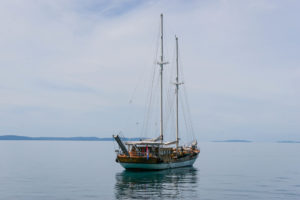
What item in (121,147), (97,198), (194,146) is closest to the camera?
(97,198)

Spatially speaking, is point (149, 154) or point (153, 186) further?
point (149, 154)

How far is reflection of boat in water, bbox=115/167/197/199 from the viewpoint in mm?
37250

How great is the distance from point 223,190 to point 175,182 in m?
8.32

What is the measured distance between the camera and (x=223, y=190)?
41.0 metres

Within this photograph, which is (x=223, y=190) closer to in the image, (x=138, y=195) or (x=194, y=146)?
(x=138, y=195)

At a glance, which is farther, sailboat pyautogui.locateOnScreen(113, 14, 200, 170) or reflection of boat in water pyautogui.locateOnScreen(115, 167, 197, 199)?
sailboat pyautogui.locateOnScreen(113, 14, 200, 170)

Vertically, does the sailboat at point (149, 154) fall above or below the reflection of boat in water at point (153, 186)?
above

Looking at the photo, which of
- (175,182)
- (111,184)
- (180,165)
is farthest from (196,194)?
(180,165)

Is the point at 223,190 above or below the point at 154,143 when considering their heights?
below

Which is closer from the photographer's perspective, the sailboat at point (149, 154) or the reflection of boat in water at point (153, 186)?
the reflection of boat in water at point (153, 186)

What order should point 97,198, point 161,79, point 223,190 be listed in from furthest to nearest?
point 161,79 < point 223,190 < point 97,198

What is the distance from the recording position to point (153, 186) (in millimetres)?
42906

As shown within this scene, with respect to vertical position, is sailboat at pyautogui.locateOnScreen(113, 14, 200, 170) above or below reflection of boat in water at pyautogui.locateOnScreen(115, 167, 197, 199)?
above

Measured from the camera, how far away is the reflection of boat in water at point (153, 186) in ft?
122
